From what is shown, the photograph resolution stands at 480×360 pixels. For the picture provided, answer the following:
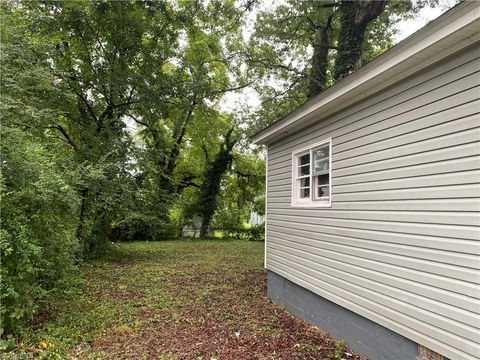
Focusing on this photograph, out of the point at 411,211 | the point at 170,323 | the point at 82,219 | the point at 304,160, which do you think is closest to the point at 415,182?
the point at 411,211

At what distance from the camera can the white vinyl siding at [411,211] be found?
2.62 meters

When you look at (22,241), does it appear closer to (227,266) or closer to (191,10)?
(227,266)

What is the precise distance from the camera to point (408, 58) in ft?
9.82

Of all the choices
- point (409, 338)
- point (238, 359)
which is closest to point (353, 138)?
point (409, 338)

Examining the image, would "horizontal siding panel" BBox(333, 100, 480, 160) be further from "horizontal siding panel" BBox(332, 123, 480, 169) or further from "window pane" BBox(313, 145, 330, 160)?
"window pane" BBox(313, 145, 330, 160)

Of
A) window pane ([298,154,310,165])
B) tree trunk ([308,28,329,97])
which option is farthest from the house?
tree trunk ([308,28,329,97])

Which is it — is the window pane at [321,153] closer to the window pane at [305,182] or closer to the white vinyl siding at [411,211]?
the white vinyl siding at [411,211]

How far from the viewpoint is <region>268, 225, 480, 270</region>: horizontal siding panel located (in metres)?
2.61

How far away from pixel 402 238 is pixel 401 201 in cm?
37

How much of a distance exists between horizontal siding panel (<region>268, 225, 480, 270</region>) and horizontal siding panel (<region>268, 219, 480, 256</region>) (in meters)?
0.01

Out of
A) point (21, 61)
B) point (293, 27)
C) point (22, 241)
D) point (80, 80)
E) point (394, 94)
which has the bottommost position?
point (22, 241)

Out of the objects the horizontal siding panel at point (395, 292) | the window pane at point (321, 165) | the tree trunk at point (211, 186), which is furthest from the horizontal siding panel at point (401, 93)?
the tree trunk at point (211, 186)

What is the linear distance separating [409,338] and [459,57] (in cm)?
255

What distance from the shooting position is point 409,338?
10.2ft
